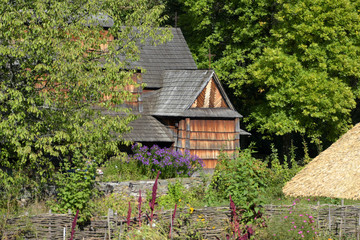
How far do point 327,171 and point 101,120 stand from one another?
728 centimetres

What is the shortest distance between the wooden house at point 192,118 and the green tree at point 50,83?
7.71 meters

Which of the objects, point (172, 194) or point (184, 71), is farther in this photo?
point (184, 71)

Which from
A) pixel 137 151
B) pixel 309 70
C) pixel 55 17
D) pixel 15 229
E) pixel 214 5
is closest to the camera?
pixel 15 229

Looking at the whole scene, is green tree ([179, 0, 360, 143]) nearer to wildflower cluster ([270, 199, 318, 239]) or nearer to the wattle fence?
the wattle fence

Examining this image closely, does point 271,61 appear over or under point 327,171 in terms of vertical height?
over

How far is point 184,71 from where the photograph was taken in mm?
24578

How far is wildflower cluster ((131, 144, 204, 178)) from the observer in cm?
1796

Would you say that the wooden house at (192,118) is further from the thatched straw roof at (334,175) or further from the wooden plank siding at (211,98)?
the thatched straw roof at (334,175)

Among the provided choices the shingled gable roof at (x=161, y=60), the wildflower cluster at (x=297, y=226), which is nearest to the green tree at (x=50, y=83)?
the wildflower cluster at (x=297, y=226)

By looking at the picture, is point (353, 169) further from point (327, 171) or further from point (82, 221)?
point (82, 221)

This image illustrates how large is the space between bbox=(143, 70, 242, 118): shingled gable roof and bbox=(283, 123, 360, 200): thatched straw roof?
19.8ft

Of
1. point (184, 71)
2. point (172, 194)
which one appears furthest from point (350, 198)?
point (184, 71)

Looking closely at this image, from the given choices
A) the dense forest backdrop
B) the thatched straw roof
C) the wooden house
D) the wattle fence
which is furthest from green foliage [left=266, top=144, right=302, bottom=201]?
the dense forest backdrop

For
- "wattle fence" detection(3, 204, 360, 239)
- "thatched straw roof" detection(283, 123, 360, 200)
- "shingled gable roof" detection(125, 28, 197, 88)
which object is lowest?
"wattle fence" detection(3, 204, 360, 239)
